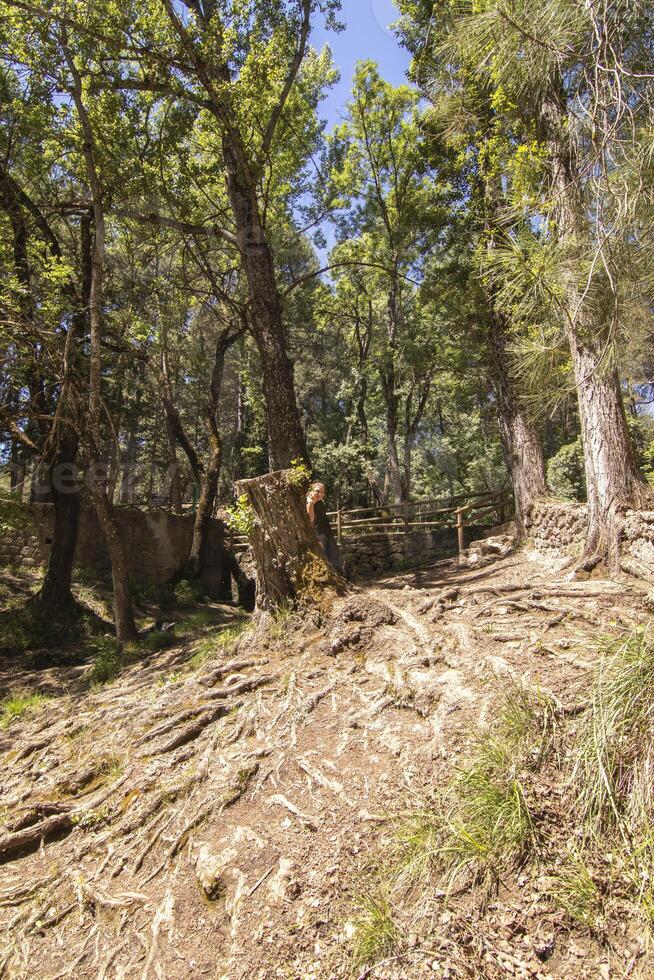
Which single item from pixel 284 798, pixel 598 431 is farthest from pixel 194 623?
pixel 598 431

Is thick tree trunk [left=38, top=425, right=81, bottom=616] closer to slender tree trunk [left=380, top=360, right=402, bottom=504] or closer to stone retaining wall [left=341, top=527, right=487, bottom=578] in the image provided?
stone retaining wall [left=341, top=527, right=487, bottom=578]

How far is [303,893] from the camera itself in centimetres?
213

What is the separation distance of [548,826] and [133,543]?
1216cm

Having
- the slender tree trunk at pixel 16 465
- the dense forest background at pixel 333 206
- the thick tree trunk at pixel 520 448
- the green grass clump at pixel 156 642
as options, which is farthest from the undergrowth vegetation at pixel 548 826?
the thick tree trunk at pixel 520 448

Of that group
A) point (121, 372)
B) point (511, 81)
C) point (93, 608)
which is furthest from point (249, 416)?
point (511, 81)

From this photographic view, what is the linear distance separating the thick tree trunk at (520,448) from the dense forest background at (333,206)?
0.13 feet

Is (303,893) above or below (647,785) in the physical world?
below

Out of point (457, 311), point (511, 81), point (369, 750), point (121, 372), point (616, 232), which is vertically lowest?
point (369, 750)

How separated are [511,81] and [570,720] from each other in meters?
4.24

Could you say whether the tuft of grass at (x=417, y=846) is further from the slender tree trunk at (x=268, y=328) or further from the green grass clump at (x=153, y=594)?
the green grass clump at (x=153, y=594)

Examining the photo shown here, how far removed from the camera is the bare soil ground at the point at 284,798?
1871mm

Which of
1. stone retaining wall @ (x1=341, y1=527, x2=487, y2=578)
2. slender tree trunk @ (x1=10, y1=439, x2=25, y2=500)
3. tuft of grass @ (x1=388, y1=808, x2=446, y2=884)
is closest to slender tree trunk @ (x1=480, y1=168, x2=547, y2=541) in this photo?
stone retaining wall @ (x1=341, y1=527, x2=487, y2=578)

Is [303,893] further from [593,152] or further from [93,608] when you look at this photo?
[93,608]

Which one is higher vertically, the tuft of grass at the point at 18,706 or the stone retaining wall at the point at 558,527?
the stone retaining wall at the point at 558,527
